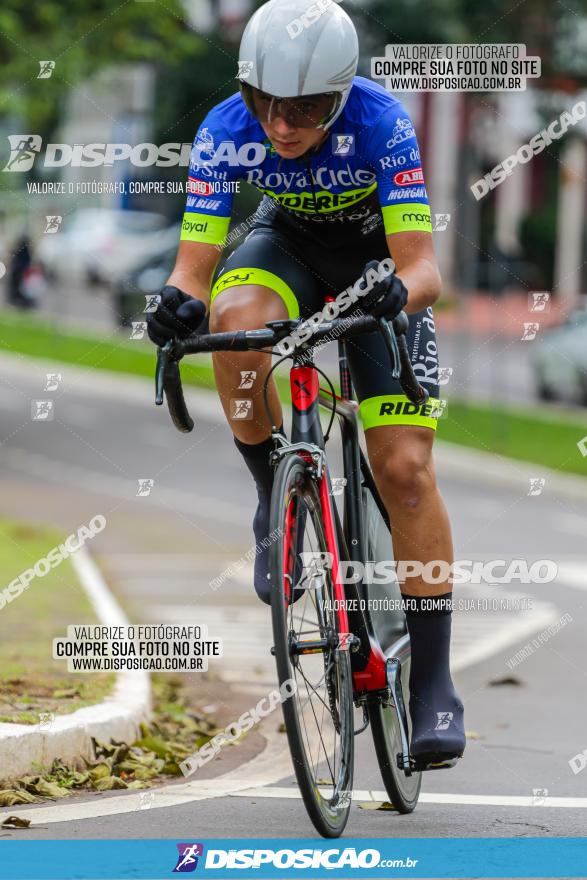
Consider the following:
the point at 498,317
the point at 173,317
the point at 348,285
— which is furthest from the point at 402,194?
the point at 498,317

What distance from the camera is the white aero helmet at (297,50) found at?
177 inches

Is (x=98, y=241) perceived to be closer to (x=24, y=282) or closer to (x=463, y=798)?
(x=24, y=282)

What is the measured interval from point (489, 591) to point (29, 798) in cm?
674

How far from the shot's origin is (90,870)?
4.14m

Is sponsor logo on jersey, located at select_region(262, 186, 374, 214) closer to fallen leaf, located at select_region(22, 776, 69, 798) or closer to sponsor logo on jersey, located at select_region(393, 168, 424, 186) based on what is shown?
sponsor logo on jersey, located at select_region(393, 168, 424, 186)

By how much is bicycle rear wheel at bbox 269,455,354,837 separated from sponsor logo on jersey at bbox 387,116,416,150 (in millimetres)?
914

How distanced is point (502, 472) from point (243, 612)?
8.67 meters

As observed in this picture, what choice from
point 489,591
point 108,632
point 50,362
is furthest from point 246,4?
point 108,632

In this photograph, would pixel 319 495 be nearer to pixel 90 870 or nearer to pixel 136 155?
pixel 90 870

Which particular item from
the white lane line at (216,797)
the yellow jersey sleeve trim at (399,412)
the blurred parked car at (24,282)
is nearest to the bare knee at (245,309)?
the yellow jersey sleeve trim at (399,412)

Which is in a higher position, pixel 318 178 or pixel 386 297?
pixel 318 178

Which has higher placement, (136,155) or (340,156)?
(136,155)

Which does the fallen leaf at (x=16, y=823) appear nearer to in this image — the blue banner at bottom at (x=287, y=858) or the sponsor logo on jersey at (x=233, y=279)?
the blue banner at bottom at (x=287, y=858)

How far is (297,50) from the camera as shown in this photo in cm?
450
